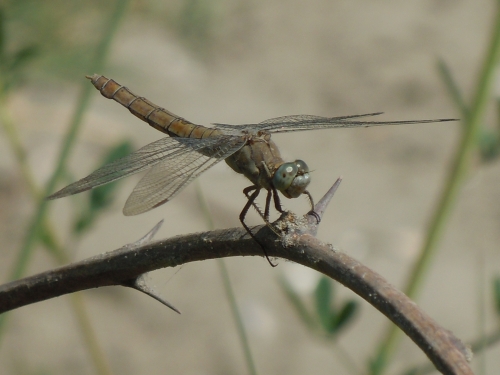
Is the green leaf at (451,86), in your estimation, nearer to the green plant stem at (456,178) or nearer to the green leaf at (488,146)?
the green plant stem at (456,178)

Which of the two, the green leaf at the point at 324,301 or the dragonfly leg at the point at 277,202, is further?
the green leaf at the point at 324,301

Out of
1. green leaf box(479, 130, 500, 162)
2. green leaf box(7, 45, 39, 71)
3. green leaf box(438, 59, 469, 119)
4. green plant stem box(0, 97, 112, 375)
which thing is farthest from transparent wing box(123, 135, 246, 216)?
green leaf box(479, 130, 500, 162)

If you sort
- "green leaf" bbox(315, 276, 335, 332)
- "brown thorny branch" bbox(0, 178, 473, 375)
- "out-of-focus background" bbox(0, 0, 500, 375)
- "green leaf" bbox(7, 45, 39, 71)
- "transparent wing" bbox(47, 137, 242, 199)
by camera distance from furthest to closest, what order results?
"out-of-focus background" bbox(0, 0, 500, 375) < "green leaf" bbox(315, 276, 335, 332) < "green leaf" bbox(7, 45, 39, 71) < "transparent wing" bbox(47, 137, 242, 199) < "brown thorny branch" bbox(0, 178, 473, 375)

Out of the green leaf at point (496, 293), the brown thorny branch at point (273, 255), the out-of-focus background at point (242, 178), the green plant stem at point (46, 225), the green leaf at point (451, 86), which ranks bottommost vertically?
the brown thorny branch at point (273, 255)

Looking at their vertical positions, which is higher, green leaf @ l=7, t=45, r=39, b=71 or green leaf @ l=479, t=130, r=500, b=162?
green leaf @ l=479, t=130, r=500, b=162

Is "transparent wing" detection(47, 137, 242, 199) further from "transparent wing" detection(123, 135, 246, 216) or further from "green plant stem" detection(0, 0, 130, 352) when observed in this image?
"green plant stem" detection(0, 0, 130, 352)

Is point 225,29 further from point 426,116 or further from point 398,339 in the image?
point 398,339

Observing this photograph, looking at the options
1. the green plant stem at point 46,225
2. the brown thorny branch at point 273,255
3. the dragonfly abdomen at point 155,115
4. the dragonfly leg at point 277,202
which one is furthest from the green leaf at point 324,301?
the brown thorny branch at point 273,255

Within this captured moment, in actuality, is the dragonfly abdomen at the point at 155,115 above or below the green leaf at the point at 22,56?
above
